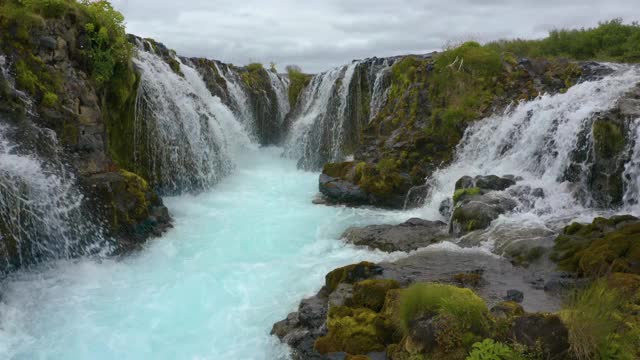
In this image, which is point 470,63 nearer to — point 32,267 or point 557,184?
point 557,184

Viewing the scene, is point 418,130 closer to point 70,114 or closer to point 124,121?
point 124,121

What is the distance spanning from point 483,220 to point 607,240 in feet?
10.5

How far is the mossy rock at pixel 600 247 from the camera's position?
7.74 m

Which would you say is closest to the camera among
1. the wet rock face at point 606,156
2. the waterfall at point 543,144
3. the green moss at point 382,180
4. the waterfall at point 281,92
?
the wet rock face at point 606,156

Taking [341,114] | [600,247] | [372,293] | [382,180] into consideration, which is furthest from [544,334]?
[341,114]

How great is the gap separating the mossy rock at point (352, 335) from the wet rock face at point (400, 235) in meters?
4.69

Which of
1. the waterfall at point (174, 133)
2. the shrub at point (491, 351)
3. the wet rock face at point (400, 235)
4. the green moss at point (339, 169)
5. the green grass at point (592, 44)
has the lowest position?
the wet rock face at point (400, 235)

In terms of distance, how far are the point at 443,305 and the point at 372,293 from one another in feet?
6.33

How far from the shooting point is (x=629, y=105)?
12086 millimetres

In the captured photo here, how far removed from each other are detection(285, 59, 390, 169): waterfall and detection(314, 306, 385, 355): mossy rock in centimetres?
1588

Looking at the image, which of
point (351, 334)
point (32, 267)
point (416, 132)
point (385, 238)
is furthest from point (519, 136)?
point (32, 267)

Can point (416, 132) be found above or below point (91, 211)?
above

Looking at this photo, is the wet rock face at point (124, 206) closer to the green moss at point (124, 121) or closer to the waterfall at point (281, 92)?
the green moss at point (124, 121)

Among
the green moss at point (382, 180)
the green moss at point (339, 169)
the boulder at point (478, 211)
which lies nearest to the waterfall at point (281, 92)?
the green moss at point (339, 169)
